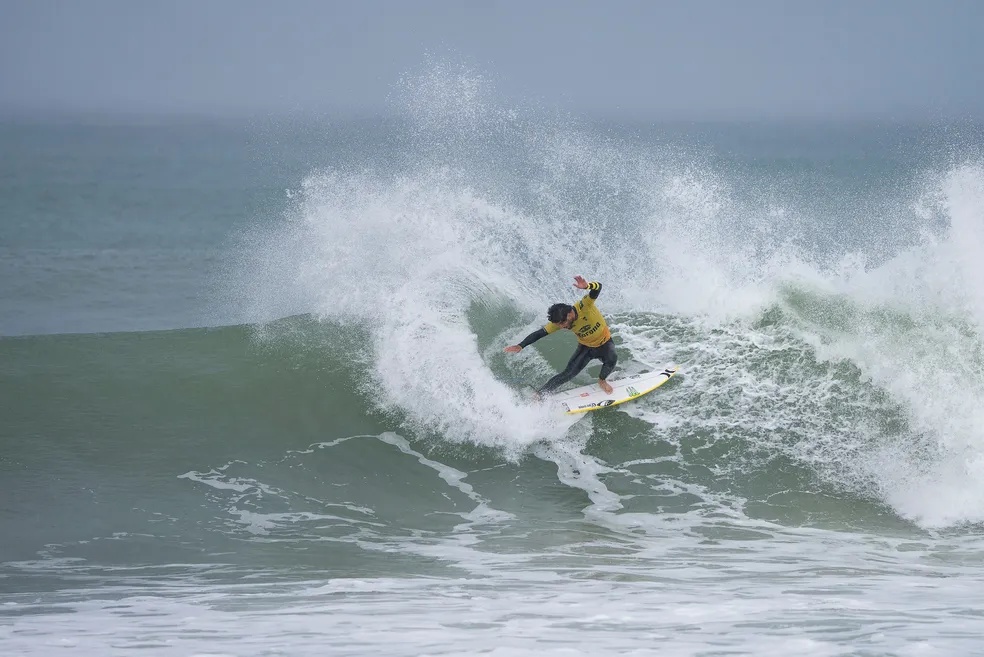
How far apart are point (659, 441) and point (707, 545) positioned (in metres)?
2.21

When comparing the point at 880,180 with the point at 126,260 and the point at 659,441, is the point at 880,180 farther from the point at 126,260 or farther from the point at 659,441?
the point at 659,441

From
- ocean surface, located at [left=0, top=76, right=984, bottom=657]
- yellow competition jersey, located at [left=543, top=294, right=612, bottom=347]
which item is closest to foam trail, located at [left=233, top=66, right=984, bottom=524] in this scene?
ocean surface, located at [left=0, top=76, right=984, bottom=657]

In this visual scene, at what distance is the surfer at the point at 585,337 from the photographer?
10.2m

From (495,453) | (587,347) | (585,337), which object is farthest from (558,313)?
(495,453)

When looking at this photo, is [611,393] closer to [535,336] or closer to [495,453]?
[535,336]

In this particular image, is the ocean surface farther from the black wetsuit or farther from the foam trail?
the black wetsuit

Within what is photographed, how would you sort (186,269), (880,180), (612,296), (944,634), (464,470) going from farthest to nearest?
(880,180) < (186,269) < (612,296) < (464,470) < (944,634)

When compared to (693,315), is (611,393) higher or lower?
lower

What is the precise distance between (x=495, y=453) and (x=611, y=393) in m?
1.62

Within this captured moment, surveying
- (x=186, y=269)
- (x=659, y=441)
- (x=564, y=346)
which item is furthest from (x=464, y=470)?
(x=186, y=269)

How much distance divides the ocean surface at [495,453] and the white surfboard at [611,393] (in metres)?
0.15

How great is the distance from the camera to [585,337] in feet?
34.4

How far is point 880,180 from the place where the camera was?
146ft

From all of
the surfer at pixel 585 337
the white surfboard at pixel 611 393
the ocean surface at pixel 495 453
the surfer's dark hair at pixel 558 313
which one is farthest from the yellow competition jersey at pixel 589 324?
the ocean surface at pixel 495 453
